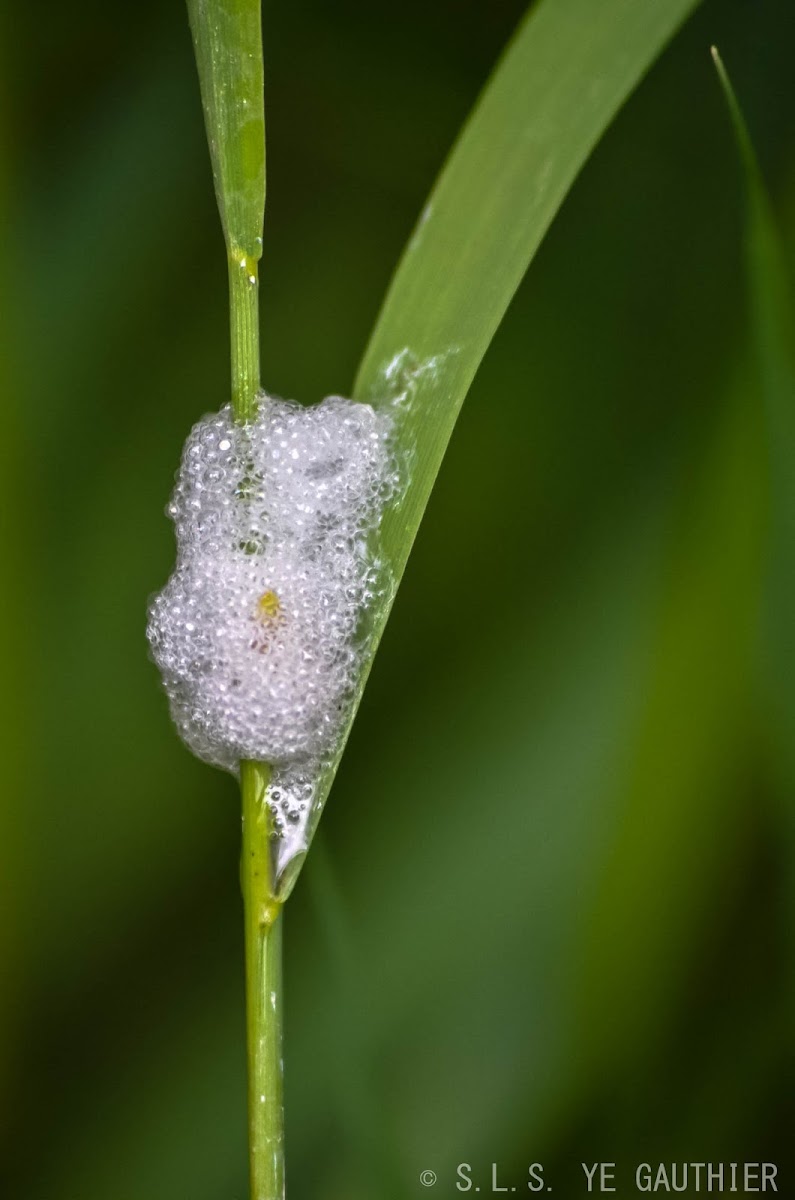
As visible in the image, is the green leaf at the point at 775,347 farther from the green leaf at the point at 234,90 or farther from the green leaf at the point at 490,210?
the green leaf at the point at 234,90

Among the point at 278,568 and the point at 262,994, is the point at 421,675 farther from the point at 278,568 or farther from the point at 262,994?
the point at 262,994

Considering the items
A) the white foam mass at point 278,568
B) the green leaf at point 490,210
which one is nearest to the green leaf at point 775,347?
the green leaf at point 490,210

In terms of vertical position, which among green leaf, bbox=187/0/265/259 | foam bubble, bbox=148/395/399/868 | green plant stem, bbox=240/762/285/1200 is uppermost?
green leaf, bbox=187/0/265/259

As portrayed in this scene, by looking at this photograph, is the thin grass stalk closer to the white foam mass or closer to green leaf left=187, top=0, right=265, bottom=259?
green leaf left=187, top=0, right=265, bottom=259

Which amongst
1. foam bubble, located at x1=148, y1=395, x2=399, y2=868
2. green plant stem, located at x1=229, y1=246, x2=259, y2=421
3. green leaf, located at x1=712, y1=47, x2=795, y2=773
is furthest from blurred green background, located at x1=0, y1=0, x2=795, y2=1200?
green plant stem, located at x1=229, y1=246, x2=259, y2=421

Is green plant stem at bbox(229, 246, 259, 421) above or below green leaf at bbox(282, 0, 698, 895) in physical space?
below

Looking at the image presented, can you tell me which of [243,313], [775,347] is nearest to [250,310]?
[243,313]

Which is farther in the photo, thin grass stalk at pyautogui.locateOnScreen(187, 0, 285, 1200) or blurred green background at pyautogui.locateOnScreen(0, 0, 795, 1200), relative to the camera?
blurred green background at pyautogui.locateOnScreen(0, 0, 795, 1200)
